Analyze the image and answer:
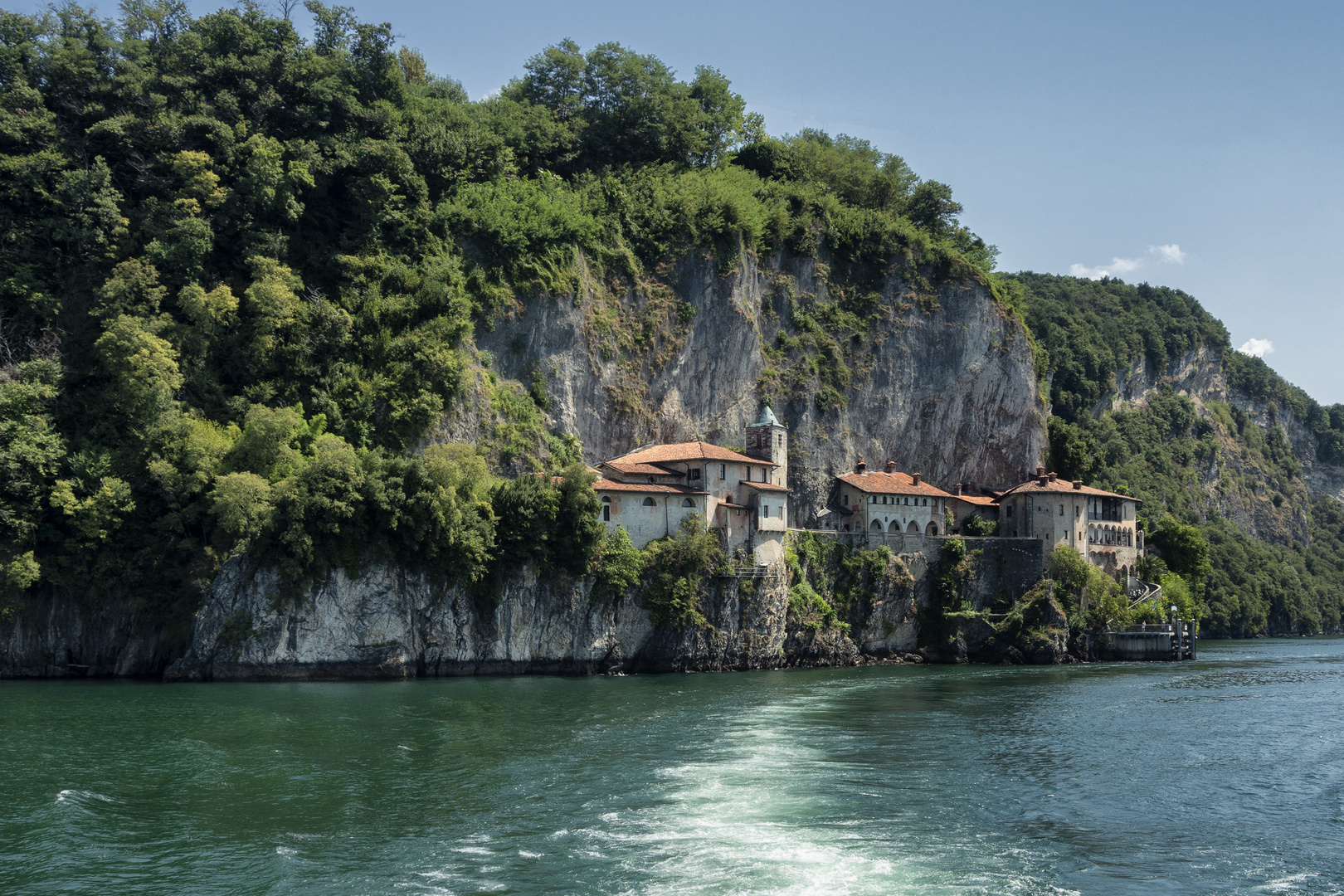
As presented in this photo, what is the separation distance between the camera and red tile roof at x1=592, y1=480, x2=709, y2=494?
205 feet

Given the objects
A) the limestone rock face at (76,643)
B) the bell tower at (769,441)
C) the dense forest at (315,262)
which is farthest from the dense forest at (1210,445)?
the limestone rock face at (76,643)

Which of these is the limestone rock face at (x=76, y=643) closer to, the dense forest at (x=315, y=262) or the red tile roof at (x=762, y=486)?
the dense forest at (x=315, y=262)

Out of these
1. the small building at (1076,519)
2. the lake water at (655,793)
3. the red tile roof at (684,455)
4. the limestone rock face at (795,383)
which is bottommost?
the lake water at (655,793)

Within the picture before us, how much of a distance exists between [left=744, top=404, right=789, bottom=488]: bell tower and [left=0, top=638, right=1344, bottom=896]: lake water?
27161 millimetres

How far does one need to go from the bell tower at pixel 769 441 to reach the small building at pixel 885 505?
18.2 ft

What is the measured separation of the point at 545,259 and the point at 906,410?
3227 centimetres

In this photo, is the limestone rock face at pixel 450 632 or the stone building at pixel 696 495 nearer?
the limestone rock face at pixel 450 632

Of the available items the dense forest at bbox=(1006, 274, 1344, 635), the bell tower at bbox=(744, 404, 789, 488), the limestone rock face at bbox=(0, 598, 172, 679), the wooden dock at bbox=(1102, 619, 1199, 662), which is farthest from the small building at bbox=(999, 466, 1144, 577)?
the limestone rock face at bbox=(0, 598, 172, 679)

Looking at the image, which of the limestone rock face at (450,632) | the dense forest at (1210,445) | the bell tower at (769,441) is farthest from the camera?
the dense forest at (1210,445)

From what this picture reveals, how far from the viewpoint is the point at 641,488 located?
209 ft

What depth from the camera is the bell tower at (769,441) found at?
246ft

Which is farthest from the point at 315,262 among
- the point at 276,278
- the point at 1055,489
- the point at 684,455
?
the point at 1055,489

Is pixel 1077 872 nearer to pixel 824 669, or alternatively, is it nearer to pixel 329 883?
pixel 329 883

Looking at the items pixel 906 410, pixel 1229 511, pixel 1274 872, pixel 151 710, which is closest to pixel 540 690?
pixel 151 710
